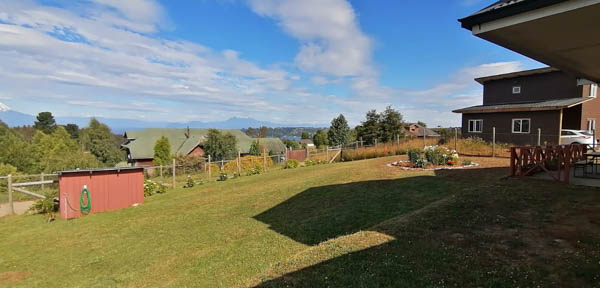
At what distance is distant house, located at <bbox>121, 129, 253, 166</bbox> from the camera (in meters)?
41.4

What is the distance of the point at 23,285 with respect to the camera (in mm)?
5188

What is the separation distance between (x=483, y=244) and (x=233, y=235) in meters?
4.90

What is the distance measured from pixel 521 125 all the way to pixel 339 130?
43.6 m

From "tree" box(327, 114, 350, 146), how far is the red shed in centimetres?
5275

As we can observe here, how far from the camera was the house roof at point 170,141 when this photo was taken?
138 ft

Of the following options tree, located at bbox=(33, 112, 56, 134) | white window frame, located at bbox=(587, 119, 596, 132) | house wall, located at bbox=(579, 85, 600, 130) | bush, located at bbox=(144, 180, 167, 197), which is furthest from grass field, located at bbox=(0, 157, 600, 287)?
tree, located at bbox=(33, 112, 56, 134)

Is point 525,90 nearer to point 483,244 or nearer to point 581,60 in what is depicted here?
point 581,60

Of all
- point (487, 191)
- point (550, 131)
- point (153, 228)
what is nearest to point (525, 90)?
point (550, 131)

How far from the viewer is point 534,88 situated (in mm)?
21797

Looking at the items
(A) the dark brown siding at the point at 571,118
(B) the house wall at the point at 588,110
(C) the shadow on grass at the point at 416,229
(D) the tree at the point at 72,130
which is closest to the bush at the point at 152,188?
(C) the shadow on grass at the point at 416,229

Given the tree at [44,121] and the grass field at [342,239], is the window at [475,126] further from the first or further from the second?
the tree at [44,121]

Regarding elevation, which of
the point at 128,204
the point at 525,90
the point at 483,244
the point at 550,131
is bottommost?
the point at 128,204

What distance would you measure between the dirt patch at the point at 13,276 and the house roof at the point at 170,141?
35.9 metres

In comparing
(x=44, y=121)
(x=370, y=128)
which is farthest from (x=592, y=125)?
(x=44, y=121)
